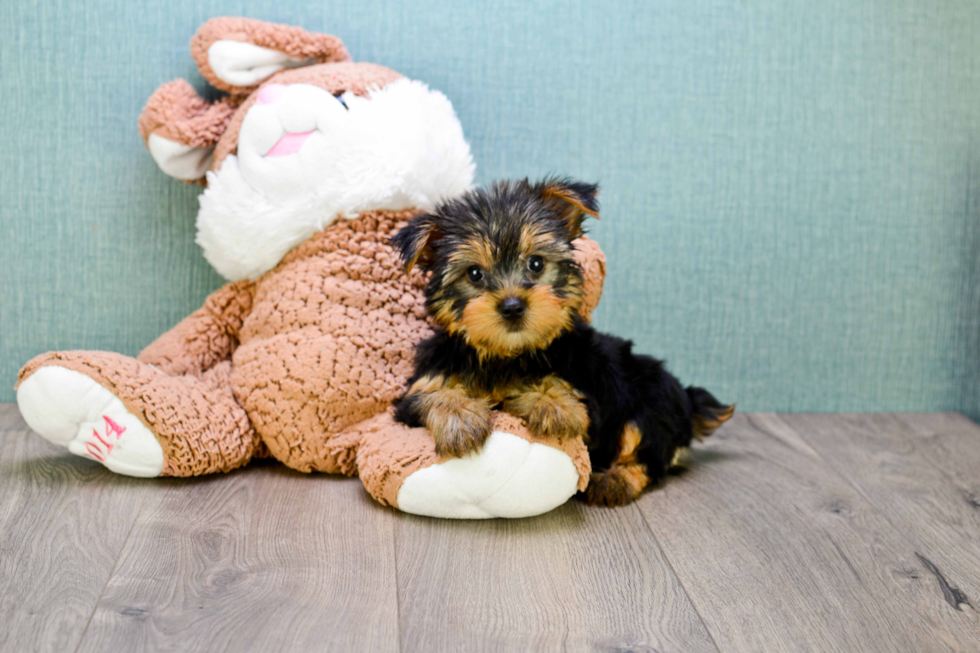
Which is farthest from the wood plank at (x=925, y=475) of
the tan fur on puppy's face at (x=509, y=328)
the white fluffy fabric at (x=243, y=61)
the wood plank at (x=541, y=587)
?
the white fluffy fabric at (x=243, y=61)

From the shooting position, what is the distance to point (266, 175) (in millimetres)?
2275

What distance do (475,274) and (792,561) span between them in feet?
3.26

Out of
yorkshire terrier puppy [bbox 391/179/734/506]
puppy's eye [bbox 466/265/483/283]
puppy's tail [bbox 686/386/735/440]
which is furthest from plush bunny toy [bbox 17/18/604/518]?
puppy's tail [bbox 686/386/735/440]

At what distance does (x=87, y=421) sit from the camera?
2086 millimetres

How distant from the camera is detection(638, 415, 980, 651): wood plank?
159cm

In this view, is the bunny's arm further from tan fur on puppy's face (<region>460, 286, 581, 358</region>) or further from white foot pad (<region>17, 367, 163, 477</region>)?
tan fur on puppy's face (<region>460, 286, 581, 358</region>)

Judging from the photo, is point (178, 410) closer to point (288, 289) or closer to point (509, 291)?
point (288, 289)

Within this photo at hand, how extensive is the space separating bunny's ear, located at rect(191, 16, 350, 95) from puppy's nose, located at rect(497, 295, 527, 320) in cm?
114

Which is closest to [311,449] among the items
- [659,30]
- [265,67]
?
[265,67]

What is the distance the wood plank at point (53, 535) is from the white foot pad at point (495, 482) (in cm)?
70

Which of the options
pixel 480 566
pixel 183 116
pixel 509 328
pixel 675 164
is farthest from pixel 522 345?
pixel 183 116

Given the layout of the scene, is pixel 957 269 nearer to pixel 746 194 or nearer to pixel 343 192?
pixel 746 194

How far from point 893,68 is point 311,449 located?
91.3 inches

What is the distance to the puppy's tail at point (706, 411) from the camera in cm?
250
